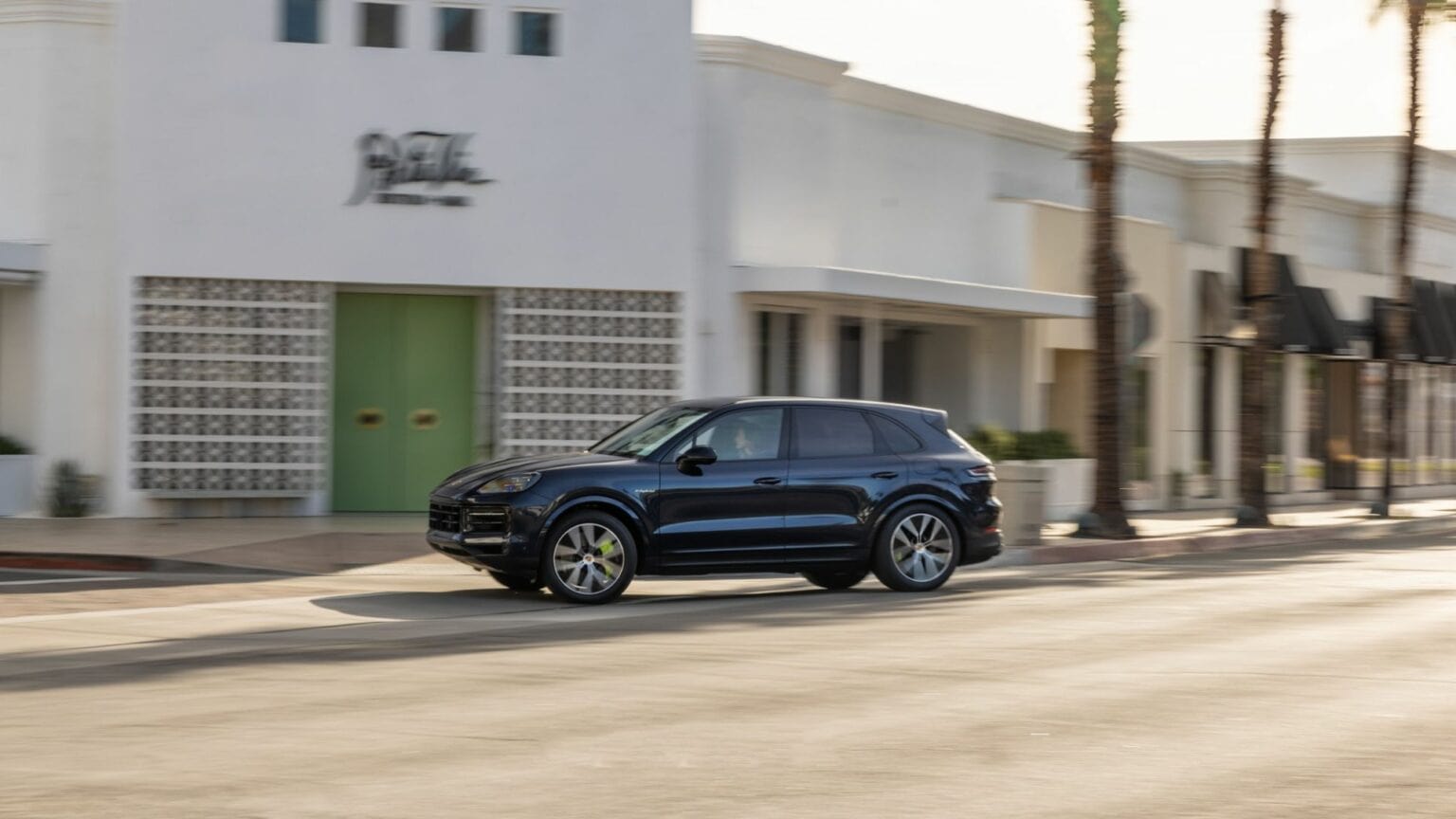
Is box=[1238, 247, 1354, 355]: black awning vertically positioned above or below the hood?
above

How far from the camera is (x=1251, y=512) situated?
26141mm

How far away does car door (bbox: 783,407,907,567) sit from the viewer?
14609 millimetres

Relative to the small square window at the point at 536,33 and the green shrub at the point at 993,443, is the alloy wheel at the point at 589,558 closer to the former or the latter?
the small square window at the point at 536,33

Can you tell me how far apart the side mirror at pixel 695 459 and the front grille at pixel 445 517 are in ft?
5.83

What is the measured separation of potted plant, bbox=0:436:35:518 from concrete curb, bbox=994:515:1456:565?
11.2m

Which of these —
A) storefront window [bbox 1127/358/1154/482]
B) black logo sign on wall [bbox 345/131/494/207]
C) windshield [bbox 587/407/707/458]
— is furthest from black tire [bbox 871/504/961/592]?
storefront window [bbox 1127/358/1154/482]

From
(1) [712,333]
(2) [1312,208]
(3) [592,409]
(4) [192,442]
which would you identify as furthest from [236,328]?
(2) [1312,208]

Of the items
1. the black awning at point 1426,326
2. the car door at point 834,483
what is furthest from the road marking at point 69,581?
the black awning at point 1426,326

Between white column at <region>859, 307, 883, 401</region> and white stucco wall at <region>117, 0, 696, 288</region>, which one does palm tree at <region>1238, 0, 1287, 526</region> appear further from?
white stucco wall at <region>117, 0, 696, 288</region>

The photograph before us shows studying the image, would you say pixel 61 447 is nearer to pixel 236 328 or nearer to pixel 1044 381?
pixel 236 328

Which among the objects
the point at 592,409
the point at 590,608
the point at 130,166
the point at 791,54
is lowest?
the point at 590,608

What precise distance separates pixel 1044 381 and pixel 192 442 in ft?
44.4

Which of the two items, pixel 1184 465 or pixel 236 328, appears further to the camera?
pixel 1184 465

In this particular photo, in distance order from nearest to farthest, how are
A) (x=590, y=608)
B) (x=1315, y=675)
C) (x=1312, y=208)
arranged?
(x=1315, y=675) → (x=590, y=608) → (x=1312, y=208)
